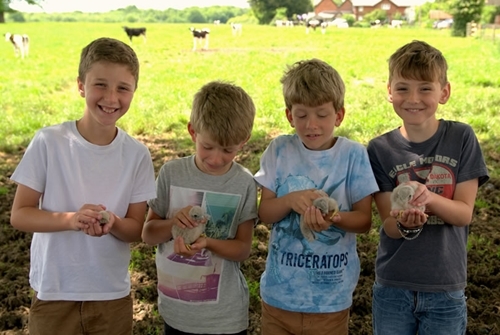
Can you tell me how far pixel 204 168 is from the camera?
2881 millimetres

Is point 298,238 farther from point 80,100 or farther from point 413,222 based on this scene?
point 80,100

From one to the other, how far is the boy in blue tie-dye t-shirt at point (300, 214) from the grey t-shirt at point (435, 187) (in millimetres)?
171

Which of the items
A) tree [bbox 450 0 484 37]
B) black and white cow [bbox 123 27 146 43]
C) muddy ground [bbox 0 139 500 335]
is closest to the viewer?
muddy ground [bbox 0 139 500 335]

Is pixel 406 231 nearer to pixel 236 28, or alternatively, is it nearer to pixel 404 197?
pixel 404 197

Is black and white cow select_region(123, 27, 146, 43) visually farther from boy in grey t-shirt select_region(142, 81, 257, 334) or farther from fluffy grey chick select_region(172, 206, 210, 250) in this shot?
fluffy grey chick select_region(172, 206, 210, 250)

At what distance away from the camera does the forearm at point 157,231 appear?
281 centimetres

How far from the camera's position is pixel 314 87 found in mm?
2766

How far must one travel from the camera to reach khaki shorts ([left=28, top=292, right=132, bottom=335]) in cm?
276

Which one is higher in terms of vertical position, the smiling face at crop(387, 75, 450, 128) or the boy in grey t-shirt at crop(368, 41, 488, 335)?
the smiling face at crop(387, 75, 450, 128)

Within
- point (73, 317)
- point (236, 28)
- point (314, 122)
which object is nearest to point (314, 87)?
point (314, 122)

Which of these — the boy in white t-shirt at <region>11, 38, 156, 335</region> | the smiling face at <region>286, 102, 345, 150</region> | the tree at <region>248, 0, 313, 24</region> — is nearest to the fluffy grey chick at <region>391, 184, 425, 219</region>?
the smiling face at <region>286, 102, 345, 150</region>

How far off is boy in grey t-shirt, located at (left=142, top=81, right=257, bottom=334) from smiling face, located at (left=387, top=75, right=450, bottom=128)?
2.30 ft

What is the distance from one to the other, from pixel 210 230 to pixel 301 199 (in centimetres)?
49

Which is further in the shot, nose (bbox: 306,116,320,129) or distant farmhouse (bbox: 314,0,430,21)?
distant farmhouse (bbox: 314,0,430,21)
